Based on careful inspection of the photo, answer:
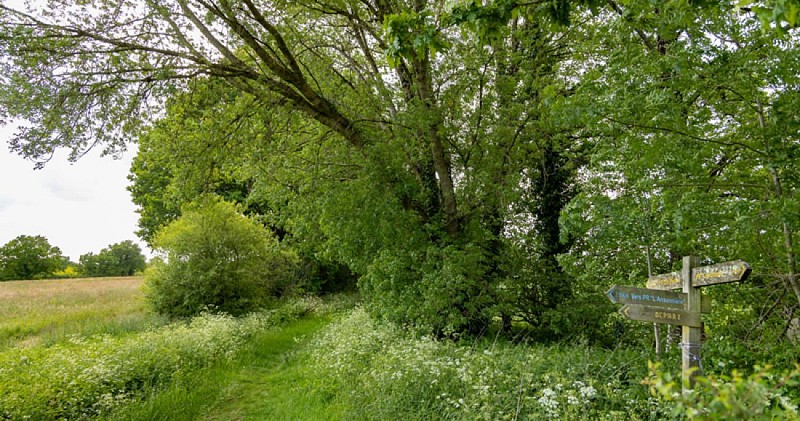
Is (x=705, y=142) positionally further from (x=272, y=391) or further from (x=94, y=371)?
(x=94, y=371)

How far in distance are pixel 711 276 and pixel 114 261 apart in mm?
59957

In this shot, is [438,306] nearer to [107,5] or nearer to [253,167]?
[253,167]

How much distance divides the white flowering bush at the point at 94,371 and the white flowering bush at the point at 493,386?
9.67ft

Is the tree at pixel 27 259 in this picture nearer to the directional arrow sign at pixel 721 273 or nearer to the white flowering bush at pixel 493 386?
the white flowering bush at pixel 493 386

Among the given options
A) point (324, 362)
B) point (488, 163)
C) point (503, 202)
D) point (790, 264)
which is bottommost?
point (324, 362)

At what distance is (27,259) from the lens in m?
43.5

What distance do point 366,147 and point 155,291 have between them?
32.8ft

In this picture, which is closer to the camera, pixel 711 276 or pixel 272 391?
pixel 711 276

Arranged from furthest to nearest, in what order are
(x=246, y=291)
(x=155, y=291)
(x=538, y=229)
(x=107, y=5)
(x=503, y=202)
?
(x=246, y=291), (x=155, y=291), (x=538, y=229), (x=503, y=202), (x=107, y=5)

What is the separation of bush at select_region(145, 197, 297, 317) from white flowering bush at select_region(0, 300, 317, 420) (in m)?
5.09

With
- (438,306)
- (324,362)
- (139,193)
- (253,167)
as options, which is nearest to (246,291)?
(253,167)

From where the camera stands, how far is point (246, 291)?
15273mm

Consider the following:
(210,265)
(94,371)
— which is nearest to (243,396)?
(94,371)

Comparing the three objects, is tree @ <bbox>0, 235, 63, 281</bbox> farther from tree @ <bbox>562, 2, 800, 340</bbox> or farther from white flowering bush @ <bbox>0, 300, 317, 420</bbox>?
tree @ <bbox>562, 2, 800, 340</bbox>
